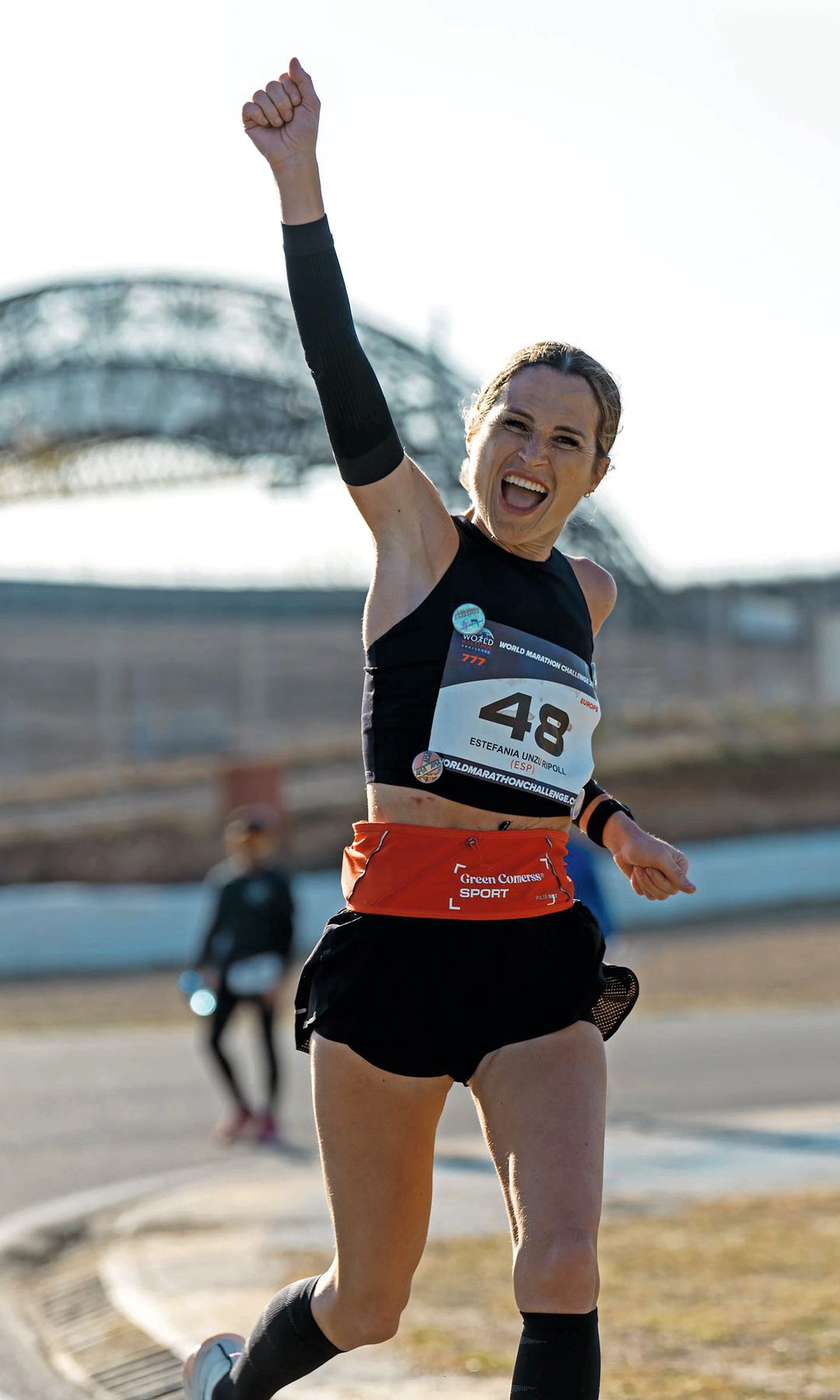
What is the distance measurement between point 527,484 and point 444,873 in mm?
767

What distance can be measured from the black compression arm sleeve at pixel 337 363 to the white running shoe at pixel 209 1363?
191 cm

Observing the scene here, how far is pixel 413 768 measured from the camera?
3.52m

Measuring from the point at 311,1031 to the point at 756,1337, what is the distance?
2440 mm

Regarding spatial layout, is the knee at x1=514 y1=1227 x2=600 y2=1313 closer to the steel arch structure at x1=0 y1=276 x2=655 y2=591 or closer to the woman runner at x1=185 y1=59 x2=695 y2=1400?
the woman runner at x1=185 y1=59 x2=695 y2=1400

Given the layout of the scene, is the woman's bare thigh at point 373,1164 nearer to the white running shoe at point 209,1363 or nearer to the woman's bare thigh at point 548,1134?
the woman's bare thigh at point 548,1134

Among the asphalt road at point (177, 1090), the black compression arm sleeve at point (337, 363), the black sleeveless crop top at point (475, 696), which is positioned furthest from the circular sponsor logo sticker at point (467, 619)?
the asphalt road at point (177, 1090)

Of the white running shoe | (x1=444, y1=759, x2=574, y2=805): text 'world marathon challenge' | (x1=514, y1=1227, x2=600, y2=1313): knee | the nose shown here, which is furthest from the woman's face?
the white running shoe

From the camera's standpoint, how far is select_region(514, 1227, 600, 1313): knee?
128 inches

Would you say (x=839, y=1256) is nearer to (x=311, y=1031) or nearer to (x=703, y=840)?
(x=311, y=1031)

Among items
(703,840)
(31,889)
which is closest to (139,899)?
(31,889)

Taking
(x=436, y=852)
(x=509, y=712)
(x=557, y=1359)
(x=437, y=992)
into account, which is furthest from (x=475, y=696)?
(x=557, y=1359)

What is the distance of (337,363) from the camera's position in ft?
11.6

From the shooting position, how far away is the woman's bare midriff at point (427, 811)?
3549 millimetres

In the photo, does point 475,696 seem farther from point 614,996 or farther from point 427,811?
point 614,996
